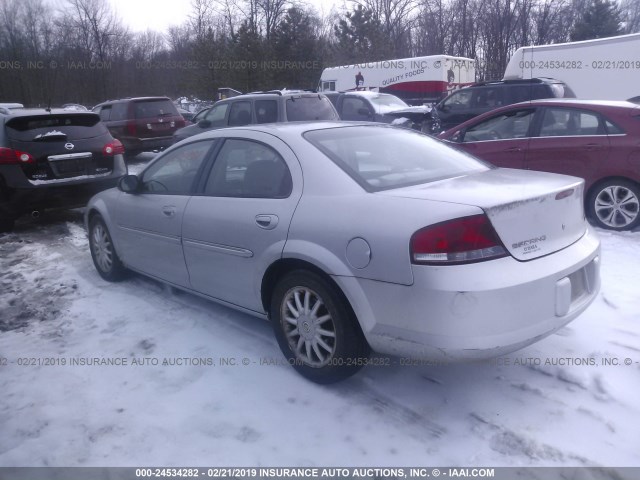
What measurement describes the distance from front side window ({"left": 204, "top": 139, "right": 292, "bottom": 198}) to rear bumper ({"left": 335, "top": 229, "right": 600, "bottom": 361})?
87cm

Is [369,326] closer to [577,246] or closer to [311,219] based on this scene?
[311,219]

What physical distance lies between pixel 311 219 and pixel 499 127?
5.11 m

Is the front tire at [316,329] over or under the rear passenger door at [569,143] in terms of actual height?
under

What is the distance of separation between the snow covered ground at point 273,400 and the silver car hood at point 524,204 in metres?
0.88

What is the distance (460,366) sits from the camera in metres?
3.46

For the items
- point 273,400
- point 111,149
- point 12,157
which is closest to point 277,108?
point 111,149

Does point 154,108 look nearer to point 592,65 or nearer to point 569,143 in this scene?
point 569,143

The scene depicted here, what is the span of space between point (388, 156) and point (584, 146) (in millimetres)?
3946

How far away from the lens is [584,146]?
6.45m

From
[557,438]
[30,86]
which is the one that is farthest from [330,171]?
[30,86]

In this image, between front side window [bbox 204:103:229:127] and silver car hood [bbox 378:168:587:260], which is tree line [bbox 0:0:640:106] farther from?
silver car hood [bbox 378:168:587:260]

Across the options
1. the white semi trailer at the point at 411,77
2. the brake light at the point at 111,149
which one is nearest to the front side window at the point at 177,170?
the brake light at the point at 111,149

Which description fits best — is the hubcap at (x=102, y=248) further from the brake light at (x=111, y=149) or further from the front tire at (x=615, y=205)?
the front tire at (x=615, y=205)

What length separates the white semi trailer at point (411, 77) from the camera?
82.5 ft
